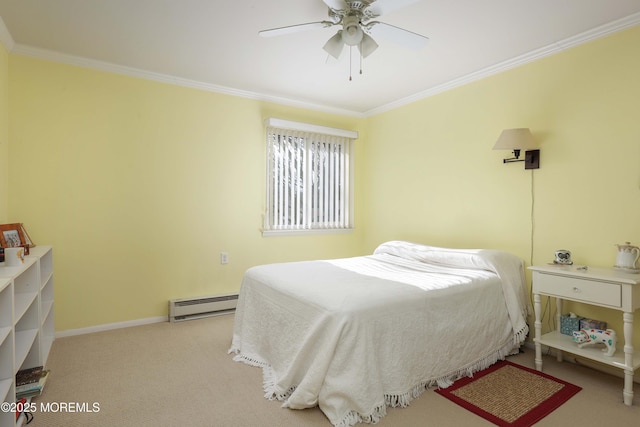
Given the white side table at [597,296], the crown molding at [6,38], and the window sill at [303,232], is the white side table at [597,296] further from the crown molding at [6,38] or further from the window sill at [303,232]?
the crown molding at [6,38]

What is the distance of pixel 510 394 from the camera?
2.09 metres

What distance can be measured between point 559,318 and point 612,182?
40.4 inches

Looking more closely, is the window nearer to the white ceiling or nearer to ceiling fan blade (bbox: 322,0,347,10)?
the white ceiling

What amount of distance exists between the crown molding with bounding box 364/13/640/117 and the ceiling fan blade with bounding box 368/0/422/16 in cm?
163

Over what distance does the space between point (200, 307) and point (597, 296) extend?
3.21 meters

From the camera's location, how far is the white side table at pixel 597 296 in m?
2.00

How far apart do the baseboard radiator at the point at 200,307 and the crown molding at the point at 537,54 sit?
9.77 ft

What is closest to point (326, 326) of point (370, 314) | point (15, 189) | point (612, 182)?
point (370, 314)

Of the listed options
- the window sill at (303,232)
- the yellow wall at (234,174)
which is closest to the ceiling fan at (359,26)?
the yellow wall at (234,174)

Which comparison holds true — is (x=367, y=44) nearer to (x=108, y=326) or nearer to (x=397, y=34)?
(x=397, y=34)

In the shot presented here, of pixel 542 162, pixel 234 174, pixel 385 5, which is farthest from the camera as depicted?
pixel 234 174

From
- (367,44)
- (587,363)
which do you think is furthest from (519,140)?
(587,363)

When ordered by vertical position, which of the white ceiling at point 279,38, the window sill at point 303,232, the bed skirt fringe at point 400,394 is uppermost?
the white ceiling at point 279,38

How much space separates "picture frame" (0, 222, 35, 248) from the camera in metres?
2.32
